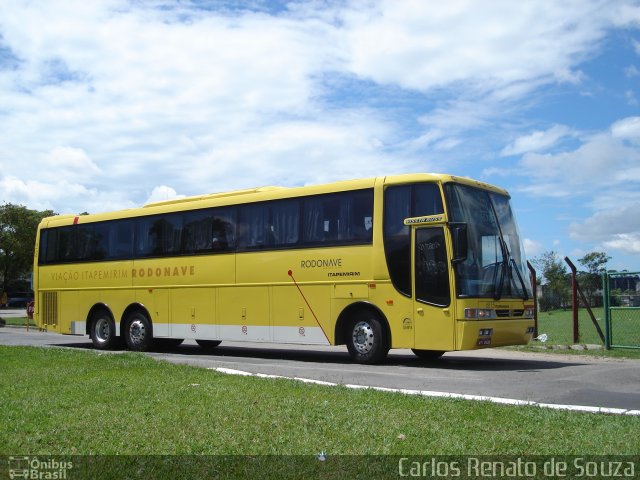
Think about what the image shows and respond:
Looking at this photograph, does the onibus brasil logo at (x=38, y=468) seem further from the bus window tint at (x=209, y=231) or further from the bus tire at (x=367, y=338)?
the bus window tint at (x=209, y=231)

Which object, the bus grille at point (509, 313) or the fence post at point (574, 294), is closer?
the bus grille at point (509, 313)

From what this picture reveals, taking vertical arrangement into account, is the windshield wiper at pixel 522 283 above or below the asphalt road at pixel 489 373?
above

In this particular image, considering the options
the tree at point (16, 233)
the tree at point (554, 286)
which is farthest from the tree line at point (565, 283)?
the tree at point (16, 233)

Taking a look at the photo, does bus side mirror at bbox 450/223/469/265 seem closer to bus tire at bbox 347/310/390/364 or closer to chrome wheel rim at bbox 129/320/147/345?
bus tire at bbox 347/310/390/364

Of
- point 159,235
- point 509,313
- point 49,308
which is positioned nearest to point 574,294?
point 509,313

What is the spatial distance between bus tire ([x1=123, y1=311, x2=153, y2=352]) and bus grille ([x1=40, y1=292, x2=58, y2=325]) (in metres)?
2.92

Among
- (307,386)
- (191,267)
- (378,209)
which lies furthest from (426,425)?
(191,267)

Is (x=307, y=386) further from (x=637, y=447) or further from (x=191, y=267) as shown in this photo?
(x=191, y=267)

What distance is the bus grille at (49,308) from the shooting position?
20.7m

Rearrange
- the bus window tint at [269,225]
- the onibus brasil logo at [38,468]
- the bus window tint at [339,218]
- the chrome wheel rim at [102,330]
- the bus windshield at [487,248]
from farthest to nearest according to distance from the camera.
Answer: the chrome wheel rim at [102,330] → the bus window tint at [269,225] → the bus window tint at [339,218] → the bus windshield at [487,248] → the onibus brasil logo at [38,468]

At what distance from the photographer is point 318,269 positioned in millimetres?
14766

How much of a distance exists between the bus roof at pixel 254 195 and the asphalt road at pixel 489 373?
3.43m

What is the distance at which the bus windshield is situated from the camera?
12953 mm

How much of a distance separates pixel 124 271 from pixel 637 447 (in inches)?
596
